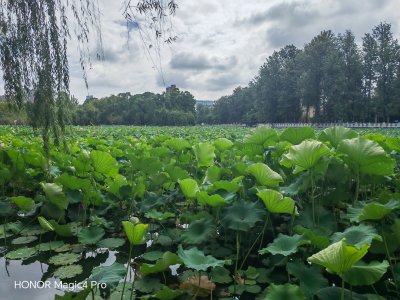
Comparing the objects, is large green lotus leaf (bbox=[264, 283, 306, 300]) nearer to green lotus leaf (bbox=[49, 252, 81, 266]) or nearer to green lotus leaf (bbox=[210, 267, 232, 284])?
green lotus leaf (bbox=[210, 267, 232, 284])

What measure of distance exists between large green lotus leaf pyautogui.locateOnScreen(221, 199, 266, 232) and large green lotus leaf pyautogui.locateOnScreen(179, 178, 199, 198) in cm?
25

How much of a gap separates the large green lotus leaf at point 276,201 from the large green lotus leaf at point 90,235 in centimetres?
102

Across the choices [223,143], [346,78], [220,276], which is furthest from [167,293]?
[346,78]

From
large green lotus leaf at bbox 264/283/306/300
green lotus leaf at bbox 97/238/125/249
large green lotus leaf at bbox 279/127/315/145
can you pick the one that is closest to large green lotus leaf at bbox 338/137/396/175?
large green lotus leaf at bbox 279/127/315/145

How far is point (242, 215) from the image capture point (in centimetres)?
183

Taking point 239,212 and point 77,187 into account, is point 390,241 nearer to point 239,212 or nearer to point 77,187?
point 239,212

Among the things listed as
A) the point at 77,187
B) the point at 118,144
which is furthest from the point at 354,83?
the point at 77,187

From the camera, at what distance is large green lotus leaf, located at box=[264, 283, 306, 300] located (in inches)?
48.8

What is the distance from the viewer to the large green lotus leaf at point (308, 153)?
5.66 feet

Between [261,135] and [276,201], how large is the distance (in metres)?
1.07

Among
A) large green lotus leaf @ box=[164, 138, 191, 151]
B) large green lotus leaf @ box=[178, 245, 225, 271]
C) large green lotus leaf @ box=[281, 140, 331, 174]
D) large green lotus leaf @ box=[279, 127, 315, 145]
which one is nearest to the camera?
large green lotus leaf @ box=[178, 245, 225, 271]

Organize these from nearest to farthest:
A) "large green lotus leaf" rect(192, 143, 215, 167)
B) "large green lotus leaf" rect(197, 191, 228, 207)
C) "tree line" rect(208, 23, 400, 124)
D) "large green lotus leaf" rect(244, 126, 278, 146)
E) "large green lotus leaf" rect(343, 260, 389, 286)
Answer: "large green lotus leaf" rect(343, 260, 389, 286) → "large green lotus leaf" rect(197, 191, 228, 207) → "large green lotus leaf" rect(244, 126, 278, 146) → "large green lotus leaf" rect(192, 143, 215, 167) → "tree line" rect(208, 23, 400, 124)

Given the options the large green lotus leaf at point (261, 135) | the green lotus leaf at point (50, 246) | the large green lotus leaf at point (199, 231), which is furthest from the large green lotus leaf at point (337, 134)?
the green lotus leaf at point (50, 246)

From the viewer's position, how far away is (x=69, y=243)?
228 centimetres
